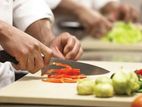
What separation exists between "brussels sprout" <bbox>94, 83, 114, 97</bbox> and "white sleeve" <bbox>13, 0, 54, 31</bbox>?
0.65 m

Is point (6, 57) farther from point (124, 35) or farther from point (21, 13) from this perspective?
point (124, 35)

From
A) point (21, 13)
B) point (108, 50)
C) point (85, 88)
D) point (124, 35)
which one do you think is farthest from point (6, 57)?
point (124, 35)

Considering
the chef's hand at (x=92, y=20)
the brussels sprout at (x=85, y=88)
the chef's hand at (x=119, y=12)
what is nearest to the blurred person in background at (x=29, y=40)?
the brussels sprout at (x=85, y=88)

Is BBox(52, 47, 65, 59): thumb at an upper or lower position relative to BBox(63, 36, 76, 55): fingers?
lower

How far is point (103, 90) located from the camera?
1.17 meters

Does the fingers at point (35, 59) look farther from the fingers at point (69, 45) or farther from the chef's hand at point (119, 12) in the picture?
the chef's hand at point (119, 12)

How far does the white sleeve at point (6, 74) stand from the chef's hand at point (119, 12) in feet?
7.48

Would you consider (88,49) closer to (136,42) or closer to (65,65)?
(136,42)

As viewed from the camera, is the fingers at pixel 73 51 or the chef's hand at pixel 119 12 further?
the chef's hand at pixel 119 12

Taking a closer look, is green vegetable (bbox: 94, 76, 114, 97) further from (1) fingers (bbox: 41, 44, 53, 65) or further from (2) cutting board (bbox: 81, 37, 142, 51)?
(2) cutting board (bbox: 81, 37, 142, 51)

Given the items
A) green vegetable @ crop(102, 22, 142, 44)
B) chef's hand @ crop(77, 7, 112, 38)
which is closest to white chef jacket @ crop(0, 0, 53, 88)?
green vegetable @ crop(102, 22, 142, 44)

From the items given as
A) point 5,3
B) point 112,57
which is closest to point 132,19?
point 112,57

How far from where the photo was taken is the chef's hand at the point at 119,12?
3811mm

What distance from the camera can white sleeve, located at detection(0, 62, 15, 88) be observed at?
1520 millimetres
